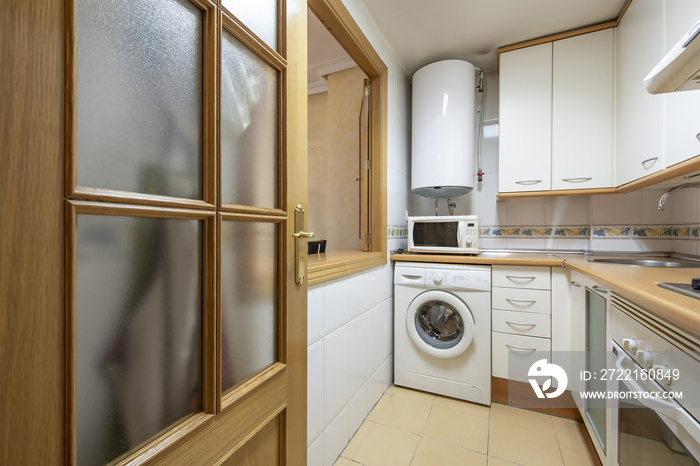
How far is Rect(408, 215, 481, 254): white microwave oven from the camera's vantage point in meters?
1.95

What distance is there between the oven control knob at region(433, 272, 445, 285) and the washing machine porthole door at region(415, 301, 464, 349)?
14 centimetres

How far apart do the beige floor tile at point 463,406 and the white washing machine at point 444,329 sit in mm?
36

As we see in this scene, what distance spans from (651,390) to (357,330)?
3.69 ft

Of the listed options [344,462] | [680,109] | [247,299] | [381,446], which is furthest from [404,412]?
[680,109]

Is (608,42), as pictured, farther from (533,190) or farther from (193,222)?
(193,222)

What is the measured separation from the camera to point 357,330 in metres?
1.63

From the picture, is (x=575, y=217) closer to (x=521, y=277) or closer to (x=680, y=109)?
(x=521, y=277)

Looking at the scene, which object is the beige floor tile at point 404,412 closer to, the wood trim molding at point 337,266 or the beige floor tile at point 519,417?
the beige floor tile at point 519,417

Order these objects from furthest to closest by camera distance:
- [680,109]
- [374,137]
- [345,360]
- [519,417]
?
1. [374,137]
2. [519,417]
3. [345,360]
4. [680,109]

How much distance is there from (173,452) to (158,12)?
2.56ft

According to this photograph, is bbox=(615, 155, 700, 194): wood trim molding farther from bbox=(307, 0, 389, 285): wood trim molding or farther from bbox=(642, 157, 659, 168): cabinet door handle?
bbox=(307, 0, 389, 285): wood trim molding

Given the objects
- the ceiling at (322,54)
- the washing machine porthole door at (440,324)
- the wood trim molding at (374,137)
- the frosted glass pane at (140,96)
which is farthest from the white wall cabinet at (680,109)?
the ceiling at (322,54)

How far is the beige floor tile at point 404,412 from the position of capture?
5.52 ft

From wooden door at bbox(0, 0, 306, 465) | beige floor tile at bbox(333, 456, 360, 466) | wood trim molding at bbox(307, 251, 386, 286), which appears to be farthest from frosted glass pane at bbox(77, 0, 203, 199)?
beige floor tile at bbox(333, 456, 360, 466)
